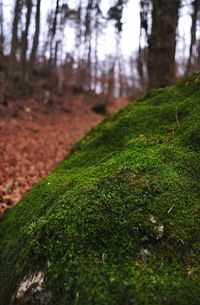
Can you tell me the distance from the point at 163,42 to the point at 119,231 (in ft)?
12.8

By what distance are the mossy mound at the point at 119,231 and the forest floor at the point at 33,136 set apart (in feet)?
8.11

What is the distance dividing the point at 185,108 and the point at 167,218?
5.45ft

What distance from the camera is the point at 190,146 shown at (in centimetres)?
298

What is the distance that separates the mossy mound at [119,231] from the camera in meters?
1.94

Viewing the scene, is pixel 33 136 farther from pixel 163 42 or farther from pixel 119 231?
pixel 119 231

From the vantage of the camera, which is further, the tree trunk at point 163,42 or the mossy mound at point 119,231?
the tree trunk at point 163,42

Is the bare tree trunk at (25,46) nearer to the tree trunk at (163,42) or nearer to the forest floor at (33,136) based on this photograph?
the forest floor at (33,136)

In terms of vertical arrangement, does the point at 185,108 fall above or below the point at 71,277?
above

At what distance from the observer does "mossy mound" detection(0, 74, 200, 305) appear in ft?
6.37

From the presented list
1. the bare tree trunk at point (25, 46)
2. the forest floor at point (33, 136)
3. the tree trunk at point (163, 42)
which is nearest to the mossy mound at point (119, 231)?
the tree trunk at point (163, 42)

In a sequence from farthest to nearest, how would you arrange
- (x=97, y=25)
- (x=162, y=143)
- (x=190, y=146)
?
1. (x=97, y=25)
2. (x=162, y=143)
3. (x=190, y=146)

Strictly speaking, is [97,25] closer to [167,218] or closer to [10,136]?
[10,136]

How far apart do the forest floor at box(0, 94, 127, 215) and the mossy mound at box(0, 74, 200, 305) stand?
2.47 metres

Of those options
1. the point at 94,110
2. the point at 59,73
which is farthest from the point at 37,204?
the point at 59,73
